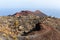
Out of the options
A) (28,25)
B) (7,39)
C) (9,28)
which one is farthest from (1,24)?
(7,39)

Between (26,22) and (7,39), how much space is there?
10.5 meters

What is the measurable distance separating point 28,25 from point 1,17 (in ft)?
11.1

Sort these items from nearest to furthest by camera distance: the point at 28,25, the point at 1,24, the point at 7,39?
the point at 7,39, the point at 1,24, the point at 28,25

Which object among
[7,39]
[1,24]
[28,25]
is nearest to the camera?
[7,39]

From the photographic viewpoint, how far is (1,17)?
3697 cm

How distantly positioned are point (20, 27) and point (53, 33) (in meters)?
7.29

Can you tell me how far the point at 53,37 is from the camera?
89.8 ft

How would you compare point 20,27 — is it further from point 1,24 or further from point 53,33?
point 53,33

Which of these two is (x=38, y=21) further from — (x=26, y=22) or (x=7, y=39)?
(x=7, y=39)

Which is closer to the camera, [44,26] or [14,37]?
[14,37]

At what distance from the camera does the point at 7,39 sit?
86.7 ft

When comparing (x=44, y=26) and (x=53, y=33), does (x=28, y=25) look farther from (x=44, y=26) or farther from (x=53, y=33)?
(x=53, y=33)

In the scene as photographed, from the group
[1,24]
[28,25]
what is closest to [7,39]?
[1,24]

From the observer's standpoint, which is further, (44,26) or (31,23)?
(31,23)
